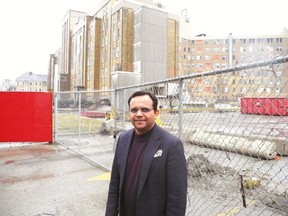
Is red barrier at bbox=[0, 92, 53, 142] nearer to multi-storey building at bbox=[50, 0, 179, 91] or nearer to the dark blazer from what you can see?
the dark blazer

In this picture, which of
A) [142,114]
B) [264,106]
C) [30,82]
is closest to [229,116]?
[264,106]

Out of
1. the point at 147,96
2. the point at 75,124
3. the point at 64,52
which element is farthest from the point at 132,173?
the point at 64,52

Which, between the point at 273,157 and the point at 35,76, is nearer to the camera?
the point at 273,157

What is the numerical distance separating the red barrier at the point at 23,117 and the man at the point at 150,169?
9804mm

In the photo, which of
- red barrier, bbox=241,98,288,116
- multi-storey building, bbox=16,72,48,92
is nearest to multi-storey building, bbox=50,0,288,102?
red barrier, bbox=241,98,288,116

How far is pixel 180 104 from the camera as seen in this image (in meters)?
3.98

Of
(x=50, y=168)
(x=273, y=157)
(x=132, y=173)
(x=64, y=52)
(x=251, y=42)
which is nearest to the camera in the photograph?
(x=132, y=173)

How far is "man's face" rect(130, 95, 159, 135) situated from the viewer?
2314 mm

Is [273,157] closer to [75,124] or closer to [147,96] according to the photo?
[147,96]

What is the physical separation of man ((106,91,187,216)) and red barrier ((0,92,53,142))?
9.80 metres

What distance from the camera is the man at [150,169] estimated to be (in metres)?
2.17

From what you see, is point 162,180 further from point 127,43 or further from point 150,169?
point 127,43

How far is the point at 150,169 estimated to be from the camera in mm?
2184

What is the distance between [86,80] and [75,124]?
133ft
